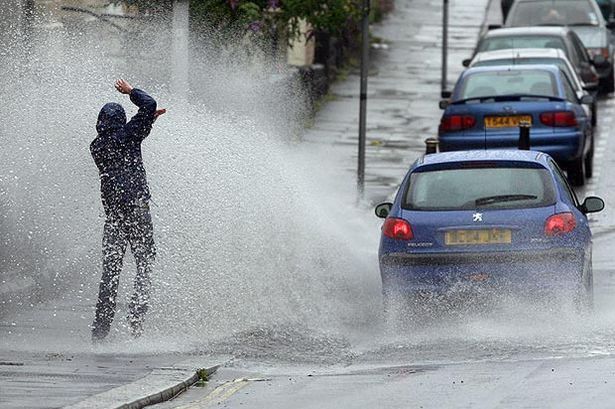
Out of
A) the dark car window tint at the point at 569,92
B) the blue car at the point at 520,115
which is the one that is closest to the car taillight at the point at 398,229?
the blue car at the point at 520,115

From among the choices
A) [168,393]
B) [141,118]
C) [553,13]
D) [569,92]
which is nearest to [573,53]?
[553,13]

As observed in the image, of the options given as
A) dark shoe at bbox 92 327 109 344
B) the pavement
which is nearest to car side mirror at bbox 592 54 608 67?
the pavement

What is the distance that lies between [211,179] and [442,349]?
400 cm

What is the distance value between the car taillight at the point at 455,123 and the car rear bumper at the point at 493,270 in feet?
29.5

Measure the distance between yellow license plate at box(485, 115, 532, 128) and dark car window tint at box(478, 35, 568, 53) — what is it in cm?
669

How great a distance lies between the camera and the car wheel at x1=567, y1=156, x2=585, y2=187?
77.8 feet

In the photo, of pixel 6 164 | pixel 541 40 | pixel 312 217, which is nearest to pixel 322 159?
pixel 541 40

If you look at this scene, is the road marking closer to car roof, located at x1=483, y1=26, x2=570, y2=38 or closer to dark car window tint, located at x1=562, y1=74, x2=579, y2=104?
dark car window tint, located at x1=562, y1=74, x2=579, y2=104

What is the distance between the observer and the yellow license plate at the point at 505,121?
2307 centimetres

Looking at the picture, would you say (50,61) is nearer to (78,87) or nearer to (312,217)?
(78,87)

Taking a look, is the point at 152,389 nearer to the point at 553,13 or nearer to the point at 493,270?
the point at 493,270

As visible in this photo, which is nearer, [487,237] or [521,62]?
[487,237]

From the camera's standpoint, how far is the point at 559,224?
14.4m

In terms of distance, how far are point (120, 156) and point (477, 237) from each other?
2804 mm
